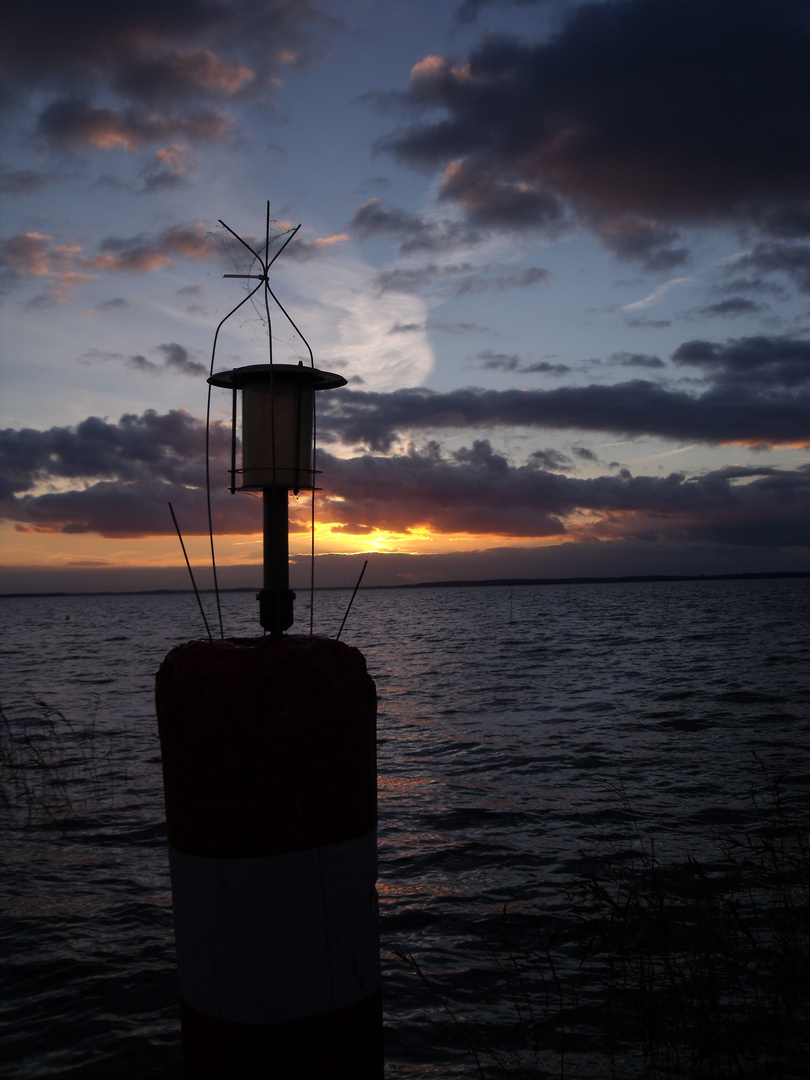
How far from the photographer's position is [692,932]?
447cm

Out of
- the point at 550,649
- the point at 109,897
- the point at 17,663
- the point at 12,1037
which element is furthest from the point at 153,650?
the point at 12,1037

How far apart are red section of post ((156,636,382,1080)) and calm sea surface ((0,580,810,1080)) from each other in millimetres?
1928

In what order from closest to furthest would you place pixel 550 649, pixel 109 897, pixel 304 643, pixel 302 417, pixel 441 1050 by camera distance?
pixel 304 643, pixel 302 417, pixel 441 1050, pixel 109 897, pixel 550 649

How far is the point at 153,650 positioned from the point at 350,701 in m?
37.8

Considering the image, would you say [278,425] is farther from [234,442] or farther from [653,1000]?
[653,1000]

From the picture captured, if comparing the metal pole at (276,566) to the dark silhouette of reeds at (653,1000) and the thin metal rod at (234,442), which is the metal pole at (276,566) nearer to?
the thin metal rod at (234,442)

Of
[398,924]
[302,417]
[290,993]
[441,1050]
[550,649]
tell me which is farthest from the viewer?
[550,649]

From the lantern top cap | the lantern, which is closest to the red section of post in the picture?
the lantern

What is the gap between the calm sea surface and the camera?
15.4 feet

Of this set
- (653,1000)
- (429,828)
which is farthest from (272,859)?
(429,828)

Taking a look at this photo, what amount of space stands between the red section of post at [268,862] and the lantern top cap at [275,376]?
42.8 inches

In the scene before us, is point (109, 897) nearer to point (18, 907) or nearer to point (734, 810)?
point (18, 907)

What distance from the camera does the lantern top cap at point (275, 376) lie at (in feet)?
8.88

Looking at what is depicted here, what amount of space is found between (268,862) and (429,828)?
750cm
